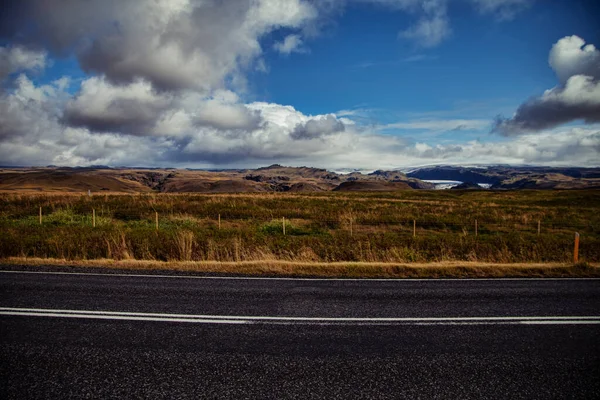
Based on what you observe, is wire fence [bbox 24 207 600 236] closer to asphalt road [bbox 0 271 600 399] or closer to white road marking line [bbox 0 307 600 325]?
asphalt road [bbox 0 271 600 399]

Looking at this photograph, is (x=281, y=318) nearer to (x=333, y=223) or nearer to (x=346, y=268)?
(x=346, y=268)

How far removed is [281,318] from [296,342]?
111cm

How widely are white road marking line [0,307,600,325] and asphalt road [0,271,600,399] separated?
0.04 meters

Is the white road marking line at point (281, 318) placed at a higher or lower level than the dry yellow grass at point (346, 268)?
higher

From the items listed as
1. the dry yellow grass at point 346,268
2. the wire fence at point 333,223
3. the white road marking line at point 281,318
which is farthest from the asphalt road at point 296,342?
the wire fence at point 333,223

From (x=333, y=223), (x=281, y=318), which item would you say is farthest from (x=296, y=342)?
(x=333, y=223)

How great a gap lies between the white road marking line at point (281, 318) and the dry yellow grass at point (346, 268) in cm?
401

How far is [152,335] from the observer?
5.93 metres

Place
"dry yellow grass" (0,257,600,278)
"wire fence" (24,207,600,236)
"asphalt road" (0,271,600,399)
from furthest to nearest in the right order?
"wire fence" (24,207,600,236), "dry yellow grass" (0,257,600,278), "asphalt road" (0,271,600,399)

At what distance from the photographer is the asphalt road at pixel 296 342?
14.6 ft

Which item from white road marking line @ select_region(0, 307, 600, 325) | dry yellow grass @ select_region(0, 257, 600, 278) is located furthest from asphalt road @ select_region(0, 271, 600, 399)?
dry yellow grass @ select_region(0, 257, 600, 278)

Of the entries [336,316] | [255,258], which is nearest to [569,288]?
[336,316]

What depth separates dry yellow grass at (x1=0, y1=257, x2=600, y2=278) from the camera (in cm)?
1100

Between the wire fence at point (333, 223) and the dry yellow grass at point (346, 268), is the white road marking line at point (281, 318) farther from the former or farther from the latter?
the wire fence at point (333, 223)
